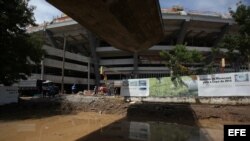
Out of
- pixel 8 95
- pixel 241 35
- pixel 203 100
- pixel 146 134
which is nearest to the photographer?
pixel 146 134

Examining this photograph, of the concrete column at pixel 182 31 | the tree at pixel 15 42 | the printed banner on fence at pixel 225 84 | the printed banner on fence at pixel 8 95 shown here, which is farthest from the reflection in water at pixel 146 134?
the concrete column at pixel 182 31

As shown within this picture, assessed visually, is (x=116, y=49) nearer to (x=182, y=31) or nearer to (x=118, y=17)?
(x=182, y=31)

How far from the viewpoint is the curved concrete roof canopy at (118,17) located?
36.0 ft

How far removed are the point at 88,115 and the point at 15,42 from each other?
10289 millimetres

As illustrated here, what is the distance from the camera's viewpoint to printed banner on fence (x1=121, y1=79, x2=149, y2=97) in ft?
85.0

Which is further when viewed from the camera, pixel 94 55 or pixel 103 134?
pixel 94 55

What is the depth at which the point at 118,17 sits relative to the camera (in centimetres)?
1258

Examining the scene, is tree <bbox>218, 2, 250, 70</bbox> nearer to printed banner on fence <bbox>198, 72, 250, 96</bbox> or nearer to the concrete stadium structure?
printed banner on fence <bbox>198, 72, 250, 96</bbox>

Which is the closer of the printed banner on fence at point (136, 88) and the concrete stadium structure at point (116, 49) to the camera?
the printed banner on fence at point (136, 88)

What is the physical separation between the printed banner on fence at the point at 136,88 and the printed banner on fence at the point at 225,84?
5163 mm

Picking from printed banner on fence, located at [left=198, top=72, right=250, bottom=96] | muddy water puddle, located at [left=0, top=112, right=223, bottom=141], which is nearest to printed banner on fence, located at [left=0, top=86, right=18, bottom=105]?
muddy water puddle, located at [left=0, top=112, right=223, bottom=141]

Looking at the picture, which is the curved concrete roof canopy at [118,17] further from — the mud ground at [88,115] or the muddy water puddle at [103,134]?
the mud ground at [88,115]

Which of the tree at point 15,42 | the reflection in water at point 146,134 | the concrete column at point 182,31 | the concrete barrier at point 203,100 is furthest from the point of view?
the concrete column at point 182,31

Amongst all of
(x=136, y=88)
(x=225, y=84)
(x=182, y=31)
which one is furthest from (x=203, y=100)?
(x=182, y=31)
